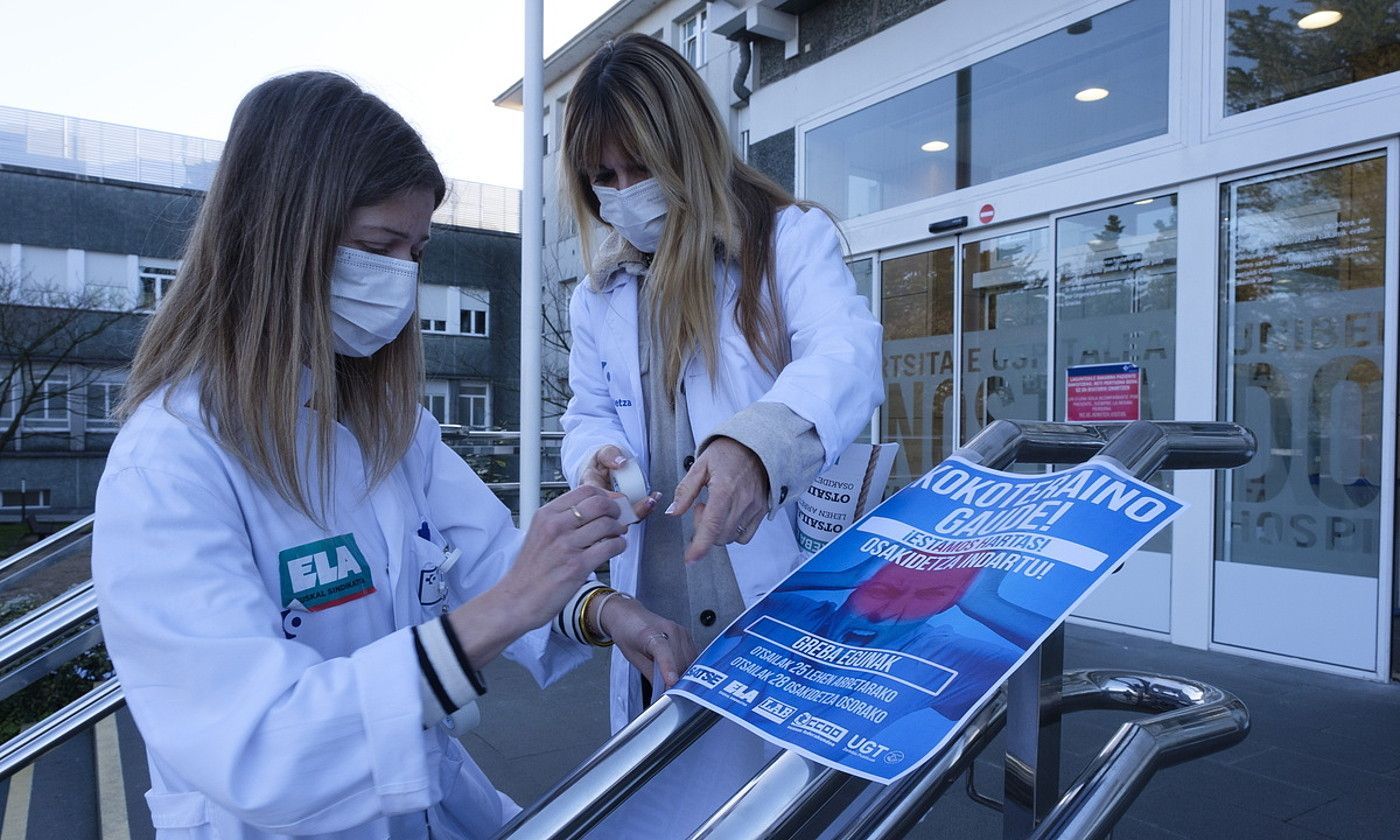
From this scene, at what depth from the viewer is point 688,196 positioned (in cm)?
171

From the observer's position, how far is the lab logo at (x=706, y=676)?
944mm

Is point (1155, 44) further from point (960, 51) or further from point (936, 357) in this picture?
point (936, 357)

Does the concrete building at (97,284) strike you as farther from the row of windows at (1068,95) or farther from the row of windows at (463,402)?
the row of windows at (1068,95)

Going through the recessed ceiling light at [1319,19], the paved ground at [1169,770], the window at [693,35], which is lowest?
the paved ground at [1169,770]

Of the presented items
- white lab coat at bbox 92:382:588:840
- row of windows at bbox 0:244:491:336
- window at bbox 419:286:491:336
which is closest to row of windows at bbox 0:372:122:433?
row of windows at bbox 0:244:491:336

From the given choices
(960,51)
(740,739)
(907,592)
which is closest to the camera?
(907,592)

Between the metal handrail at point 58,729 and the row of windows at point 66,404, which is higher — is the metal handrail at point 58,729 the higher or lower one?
the lower one

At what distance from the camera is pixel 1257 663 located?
550 cm

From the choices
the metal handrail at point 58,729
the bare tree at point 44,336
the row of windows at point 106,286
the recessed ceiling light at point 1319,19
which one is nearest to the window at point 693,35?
the row of windows at point 106,286

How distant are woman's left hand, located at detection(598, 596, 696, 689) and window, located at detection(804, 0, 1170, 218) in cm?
577

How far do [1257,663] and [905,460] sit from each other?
3.19 meters

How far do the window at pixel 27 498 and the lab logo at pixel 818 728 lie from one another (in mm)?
25964

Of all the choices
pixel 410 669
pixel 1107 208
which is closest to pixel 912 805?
pixel 410 669

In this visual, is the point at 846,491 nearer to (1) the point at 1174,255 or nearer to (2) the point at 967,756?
(2) the point at 967,756
